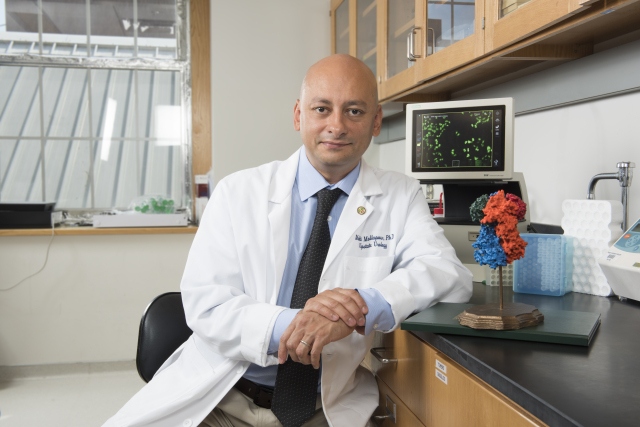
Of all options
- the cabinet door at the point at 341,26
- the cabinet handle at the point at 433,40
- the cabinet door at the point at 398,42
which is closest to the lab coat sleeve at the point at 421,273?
the cabinet handle at the point at 433,40

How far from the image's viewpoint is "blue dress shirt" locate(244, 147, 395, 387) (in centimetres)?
124

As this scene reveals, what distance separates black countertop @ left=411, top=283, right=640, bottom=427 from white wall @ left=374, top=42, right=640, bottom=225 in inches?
24.9

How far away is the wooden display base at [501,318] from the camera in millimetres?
1069

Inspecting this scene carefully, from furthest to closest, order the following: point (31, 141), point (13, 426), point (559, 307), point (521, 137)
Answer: point (31, 141)
point (13, 426)
point (521, 137)
point (559, 307)

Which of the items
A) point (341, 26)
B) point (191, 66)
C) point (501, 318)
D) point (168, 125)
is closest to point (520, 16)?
point (501, 318)

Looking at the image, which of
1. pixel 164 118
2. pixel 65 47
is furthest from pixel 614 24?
pixel 65 47

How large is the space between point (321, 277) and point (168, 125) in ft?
9.32

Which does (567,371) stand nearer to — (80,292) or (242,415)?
(242,415)

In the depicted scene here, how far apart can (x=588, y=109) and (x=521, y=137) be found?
399mm

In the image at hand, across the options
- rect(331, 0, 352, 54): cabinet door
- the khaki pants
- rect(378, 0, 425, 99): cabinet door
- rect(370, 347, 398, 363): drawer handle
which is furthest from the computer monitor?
rect(331, 0, 352, 54): cabinet door

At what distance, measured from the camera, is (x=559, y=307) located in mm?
1355

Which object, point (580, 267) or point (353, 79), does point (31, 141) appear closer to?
point (353, 79)

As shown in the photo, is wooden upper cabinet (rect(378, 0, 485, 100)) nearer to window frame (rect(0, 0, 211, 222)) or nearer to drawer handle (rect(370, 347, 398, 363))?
drawer handle (rect(370, 347, 398, 363))

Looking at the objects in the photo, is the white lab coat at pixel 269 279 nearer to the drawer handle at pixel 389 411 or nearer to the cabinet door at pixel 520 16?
the drawer handle at pixel 389 411
